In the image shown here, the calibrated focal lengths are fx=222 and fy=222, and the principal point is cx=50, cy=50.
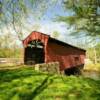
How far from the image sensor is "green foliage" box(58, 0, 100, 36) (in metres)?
18.4

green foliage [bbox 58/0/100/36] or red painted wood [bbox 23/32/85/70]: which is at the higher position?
green foliage [bbox 58/0/100/36]

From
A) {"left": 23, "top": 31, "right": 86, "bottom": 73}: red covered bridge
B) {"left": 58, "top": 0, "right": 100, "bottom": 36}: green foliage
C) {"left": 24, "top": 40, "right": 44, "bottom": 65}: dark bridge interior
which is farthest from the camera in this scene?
{"left": 24, "top": 40, "right": 44, "bottom": 65}: dark bridge interior

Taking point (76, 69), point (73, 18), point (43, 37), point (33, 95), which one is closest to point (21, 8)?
point (33, 95)

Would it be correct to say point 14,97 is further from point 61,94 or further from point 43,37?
point 43,37

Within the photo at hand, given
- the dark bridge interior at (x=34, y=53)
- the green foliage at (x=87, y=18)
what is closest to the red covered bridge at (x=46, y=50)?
the dark bridge interior at (x=34, y=53)

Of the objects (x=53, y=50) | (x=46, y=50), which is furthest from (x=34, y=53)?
(x=46, y=50)

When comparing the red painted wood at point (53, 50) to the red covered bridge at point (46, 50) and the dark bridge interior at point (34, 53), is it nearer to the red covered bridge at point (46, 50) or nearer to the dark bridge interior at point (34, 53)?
the red covered bridge at point (46, 50)

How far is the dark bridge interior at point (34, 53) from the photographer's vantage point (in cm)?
2494

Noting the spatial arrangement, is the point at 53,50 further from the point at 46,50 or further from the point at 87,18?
the point at 87,18

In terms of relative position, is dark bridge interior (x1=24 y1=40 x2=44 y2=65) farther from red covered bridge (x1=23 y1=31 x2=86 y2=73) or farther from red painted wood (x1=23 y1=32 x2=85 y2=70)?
red painted wood (x1=23 y1=32 x2=85 y2=70)

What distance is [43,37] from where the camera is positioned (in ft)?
70.9

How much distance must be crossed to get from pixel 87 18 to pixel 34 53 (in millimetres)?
8149

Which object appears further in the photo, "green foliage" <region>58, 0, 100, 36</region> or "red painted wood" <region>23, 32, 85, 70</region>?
"red painted wood" <region>23, 32, 85, 70</region>

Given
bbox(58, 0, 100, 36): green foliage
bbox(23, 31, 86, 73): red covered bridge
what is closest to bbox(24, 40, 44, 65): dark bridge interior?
bbox(23, 31, 86, 73): red covered bridge
